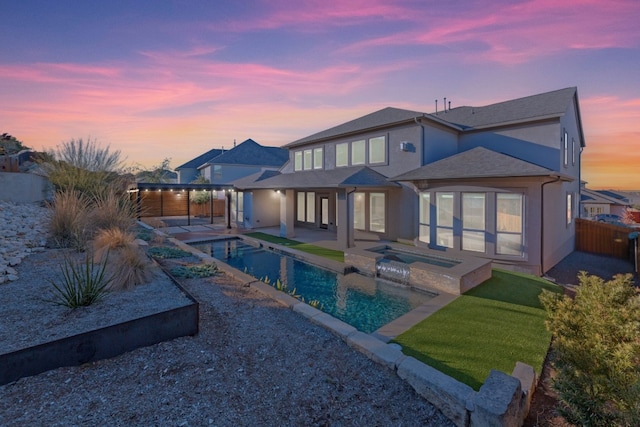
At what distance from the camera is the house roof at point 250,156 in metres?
31.3

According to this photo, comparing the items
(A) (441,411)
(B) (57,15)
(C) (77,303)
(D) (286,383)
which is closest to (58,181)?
(B) (57,15)

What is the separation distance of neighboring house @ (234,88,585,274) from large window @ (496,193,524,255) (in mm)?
28

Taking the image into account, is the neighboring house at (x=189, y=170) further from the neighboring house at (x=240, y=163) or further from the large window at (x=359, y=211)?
the large window at (x=359, y=211)

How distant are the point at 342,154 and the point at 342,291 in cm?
956

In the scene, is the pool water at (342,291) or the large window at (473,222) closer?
the pool water at (342,291)

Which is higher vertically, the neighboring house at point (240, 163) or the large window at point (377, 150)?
the neighboring house at point (240, 163)

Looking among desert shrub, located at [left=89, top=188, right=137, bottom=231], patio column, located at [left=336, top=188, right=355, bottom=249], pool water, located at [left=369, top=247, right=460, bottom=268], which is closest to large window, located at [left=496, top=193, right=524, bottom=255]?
pool water, located at [left=369, top=247, right=460, bottom=268]

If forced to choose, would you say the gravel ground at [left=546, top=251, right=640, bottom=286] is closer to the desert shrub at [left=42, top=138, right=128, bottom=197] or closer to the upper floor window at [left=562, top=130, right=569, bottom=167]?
the upper floor window at [left=562, top=130, right=569, bottom=167]

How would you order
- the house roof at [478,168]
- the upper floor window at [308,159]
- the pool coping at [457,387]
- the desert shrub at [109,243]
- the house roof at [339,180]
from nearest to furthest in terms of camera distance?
the pool coping at [457,387] → the desert shrub at [109,243] → the house roof at [478,168] → the house roof at [339,180] → the upper floor window at [308,159]

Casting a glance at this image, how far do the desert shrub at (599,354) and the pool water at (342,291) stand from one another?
2.93 m

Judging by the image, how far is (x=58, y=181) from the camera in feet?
36.3

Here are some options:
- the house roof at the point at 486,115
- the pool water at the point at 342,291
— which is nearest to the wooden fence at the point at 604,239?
the house roof at the point at 486,115

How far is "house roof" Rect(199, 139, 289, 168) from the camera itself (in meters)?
31.3

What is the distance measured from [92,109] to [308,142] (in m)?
10.6
